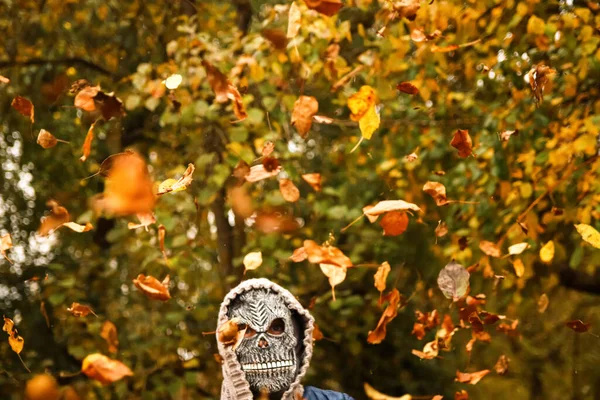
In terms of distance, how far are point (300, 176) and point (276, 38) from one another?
4.60 feet

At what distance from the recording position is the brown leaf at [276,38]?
409 cm

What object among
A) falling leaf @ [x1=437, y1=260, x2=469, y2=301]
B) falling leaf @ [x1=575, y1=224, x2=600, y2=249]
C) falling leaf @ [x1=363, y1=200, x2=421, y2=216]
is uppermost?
falling leaf @ [x1=363, y1=200, x2=421, y2=216]

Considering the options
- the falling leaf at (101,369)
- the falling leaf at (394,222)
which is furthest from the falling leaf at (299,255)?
the falling leaf at (101,369)

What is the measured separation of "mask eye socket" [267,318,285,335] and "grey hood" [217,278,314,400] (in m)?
0.08

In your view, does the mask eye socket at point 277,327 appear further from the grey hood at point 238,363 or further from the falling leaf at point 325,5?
the falling leaf at point 325,5

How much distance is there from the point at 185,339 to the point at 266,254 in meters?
0.99

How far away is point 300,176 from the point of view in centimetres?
532

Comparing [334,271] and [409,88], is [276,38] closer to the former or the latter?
[409,88]

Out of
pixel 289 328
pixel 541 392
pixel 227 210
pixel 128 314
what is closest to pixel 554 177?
pixel 289 328

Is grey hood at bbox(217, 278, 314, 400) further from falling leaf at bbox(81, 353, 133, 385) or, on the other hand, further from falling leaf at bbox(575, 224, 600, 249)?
falling leaf at bbox(575, 224, 600, 249)

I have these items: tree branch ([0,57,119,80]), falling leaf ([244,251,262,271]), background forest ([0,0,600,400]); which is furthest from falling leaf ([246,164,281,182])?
tree branch ([0,57,119,80])

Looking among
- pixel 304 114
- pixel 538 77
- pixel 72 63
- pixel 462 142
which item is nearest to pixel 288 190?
pixel 304 114

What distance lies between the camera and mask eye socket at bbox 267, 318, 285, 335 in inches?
114

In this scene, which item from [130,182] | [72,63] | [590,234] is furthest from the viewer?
[72,63]
